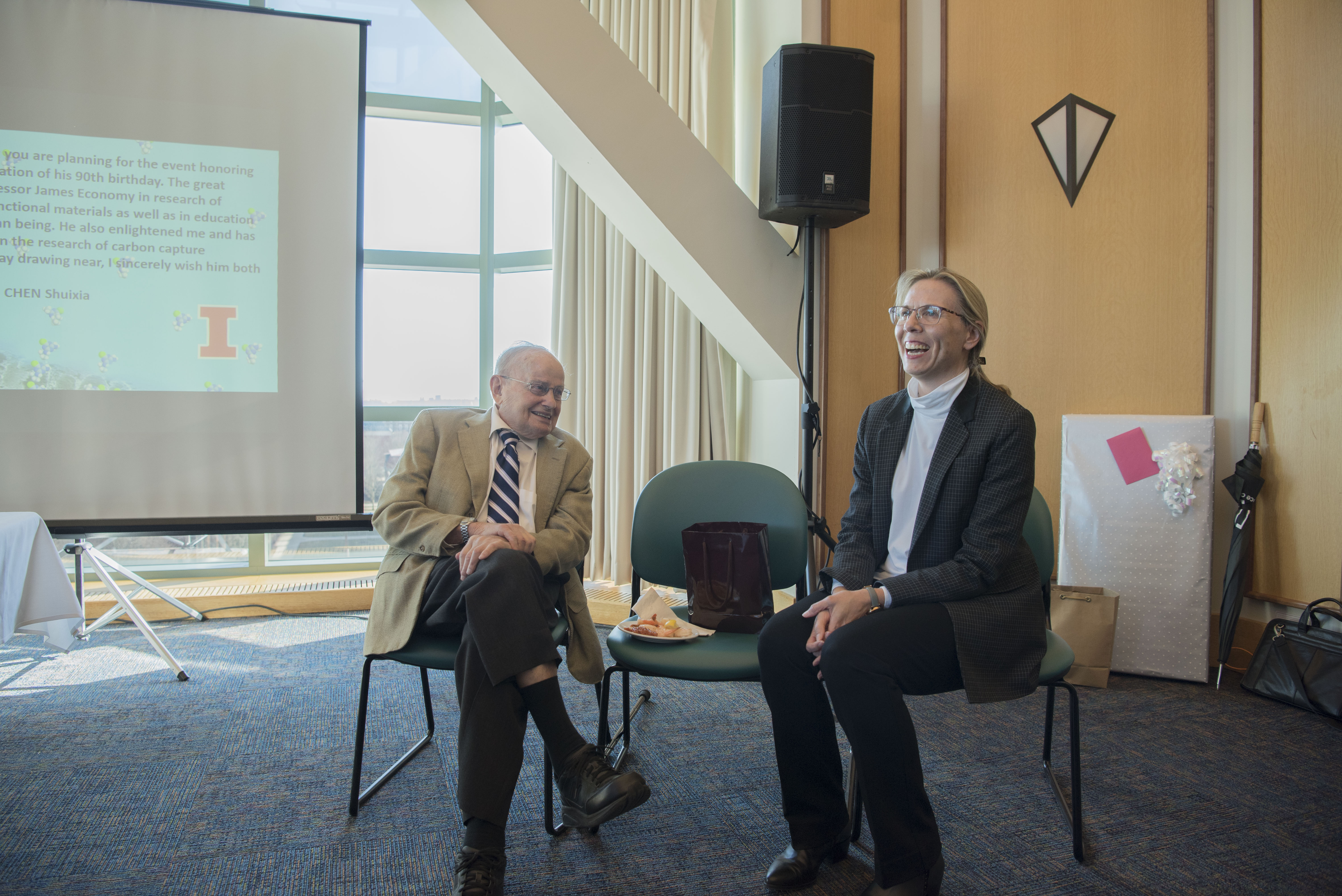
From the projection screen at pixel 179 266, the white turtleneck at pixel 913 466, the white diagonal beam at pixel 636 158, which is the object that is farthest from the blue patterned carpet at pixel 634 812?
the white diagonal beam at pixel 636 158

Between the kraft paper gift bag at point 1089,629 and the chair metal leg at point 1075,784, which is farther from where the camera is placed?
the kraft paper gift bag at point 1089,629

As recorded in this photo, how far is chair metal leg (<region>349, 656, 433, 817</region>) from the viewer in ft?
5.95

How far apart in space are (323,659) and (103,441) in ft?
3.95

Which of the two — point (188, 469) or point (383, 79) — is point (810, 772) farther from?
point (383, 79)

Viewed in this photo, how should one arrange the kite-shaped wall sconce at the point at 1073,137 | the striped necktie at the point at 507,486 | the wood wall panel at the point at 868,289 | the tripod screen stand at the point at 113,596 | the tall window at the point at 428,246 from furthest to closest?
the tall window at the point at 428,246, the wood wall panel at the point at 868,289, the kite-shaped wall sconce at the point at 1073,137, the tripod screen stand at the point at 113,596, the striped necktie at the point at 507,486

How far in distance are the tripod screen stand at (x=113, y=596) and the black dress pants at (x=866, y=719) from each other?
→ 2.35 meters

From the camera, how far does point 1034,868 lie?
5.31 feet

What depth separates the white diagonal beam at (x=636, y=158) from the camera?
9.58ft

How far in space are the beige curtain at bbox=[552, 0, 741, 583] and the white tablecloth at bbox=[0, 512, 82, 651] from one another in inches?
86.8

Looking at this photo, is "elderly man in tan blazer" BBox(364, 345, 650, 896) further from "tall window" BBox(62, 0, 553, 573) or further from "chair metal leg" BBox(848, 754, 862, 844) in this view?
"tall window" BBox(62, 0, 553, 573)

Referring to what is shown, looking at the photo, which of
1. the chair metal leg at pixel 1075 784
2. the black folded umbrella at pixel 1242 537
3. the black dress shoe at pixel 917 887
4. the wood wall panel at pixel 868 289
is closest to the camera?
the black dress shoe at pixel 917 887

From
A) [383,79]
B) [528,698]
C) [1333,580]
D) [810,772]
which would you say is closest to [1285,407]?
[1333,580]

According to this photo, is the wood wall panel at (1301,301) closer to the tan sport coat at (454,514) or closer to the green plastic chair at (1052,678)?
the green plastic chair at (1052,678)

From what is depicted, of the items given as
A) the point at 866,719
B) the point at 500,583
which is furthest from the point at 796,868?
the point at 500,583
